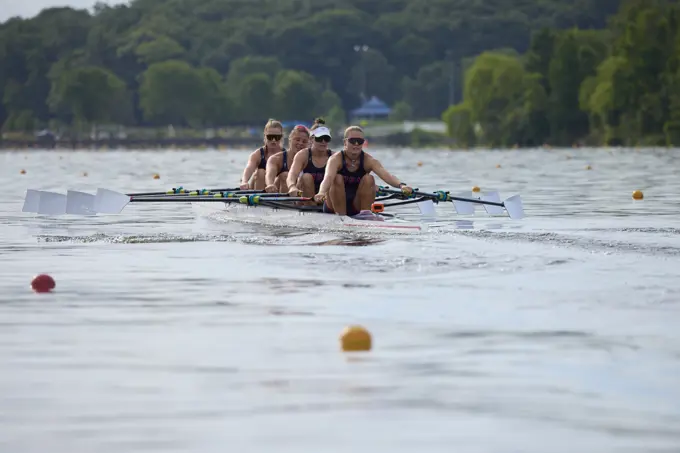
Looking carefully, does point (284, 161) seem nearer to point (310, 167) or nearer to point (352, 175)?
point (310, 167)

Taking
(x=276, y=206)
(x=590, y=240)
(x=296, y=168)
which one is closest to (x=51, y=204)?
(x=276, y=206)

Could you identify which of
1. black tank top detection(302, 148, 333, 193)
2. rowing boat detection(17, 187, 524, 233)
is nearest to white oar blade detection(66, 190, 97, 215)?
rowing boat detection(17, 187, 524, 233)

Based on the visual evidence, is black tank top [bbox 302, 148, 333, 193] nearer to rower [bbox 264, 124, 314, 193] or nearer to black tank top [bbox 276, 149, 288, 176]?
rower [bbox 264, 124, 314, 193]

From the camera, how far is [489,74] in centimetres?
12356

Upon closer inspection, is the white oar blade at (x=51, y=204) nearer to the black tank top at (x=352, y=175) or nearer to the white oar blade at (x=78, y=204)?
the white oar blade at (x=78, y=204)

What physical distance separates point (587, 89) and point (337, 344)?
104m

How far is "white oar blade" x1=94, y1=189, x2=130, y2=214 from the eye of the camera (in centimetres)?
2406

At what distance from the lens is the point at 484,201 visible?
23.1 meters

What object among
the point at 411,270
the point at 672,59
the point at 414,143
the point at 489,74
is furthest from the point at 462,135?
the point at 411,270

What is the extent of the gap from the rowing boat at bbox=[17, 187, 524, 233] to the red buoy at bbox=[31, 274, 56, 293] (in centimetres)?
528

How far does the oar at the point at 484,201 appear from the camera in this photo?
21.1 metres

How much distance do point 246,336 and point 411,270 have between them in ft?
15.3

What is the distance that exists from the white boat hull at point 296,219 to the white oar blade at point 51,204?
6.92 feet

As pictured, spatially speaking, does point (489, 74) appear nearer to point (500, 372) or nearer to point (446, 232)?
point (446, 232)
